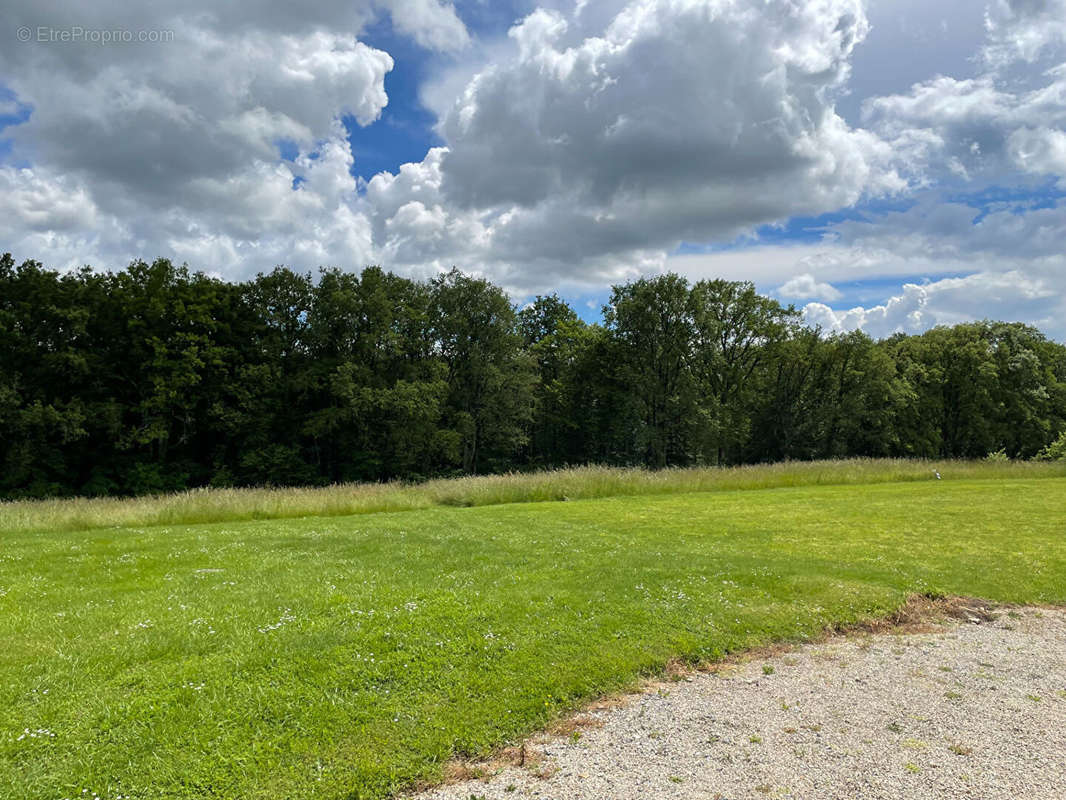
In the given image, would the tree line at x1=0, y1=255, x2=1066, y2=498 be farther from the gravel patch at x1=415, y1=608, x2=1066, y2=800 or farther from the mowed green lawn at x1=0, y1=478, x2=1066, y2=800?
the gravel patch at x1=415, y1=608, x2=1066, y2=800

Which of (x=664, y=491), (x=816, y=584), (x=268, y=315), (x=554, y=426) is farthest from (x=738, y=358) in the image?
(x=816, y=584)

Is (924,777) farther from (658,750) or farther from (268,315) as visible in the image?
(268,315)

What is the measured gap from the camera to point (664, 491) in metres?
24.8

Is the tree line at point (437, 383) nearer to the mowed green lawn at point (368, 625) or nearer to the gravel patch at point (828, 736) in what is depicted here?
the mowed green lawn at point (368, 625)

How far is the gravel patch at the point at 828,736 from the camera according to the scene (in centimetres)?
418

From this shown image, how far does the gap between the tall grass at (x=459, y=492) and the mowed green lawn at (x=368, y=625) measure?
2486 mm

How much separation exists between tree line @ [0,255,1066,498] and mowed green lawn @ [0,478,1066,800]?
78.6ft

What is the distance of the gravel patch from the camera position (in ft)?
13.7

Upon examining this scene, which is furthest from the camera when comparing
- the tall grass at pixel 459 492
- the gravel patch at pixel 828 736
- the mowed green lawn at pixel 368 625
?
the tall grass at pixel 459 492

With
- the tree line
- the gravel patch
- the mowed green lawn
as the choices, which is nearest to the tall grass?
the mowed green lawn

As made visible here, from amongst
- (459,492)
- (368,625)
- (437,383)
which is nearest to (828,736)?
(368,625)

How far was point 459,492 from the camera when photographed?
22.4 metres

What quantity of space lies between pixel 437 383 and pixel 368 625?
3317 cm

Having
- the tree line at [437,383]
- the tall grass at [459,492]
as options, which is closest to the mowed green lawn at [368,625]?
the tall grass at [459,492]
